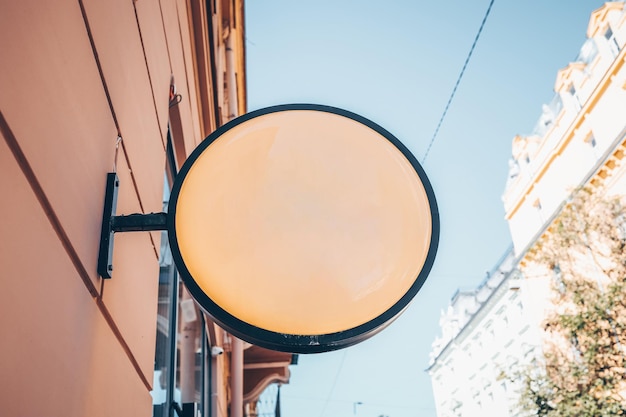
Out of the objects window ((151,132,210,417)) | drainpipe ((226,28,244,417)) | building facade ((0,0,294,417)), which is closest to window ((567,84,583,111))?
drainpipe ((226,28,244,417))

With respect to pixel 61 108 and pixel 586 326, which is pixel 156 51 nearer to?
pixel 61 108

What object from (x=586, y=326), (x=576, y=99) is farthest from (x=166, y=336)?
(x=576, y=99)

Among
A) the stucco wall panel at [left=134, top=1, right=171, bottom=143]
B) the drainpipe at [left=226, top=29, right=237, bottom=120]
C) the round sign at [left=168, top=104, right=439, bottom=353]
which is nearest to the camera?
the round sign at [left=168, top=104, right=439, bottom=353]

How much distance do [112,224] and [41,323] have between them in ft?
1.47

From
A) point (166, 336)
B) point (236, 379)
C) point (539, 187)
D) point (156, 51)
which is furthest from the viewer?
point (539, 187)

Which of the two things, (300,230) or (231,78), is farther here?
(231,78)

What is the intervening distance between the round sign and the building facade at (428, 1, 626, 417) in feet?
51.6

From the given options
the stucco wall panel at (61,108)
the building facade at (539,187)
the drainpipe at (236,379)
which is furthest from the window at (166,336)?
the building facade at (539,187)

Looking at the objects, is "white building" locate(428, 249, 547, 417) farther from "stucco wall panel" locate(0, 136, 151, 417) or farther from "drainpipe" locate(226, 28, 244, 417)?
"stucco wall panel" locate(0, 136, 151, 417)

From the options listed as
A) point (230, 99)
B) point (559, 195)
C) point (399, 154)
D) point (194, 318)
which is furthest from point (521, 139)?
point (399, 154)

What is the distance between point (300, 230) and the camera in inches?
50.9

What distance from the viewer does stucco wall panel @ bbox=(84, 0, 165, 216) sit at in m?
1.45

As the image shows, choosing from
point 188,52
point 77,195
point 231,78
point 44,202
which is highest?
point 231,78

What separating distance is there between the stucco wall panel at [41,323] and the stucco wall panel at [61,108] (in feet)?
0.21
